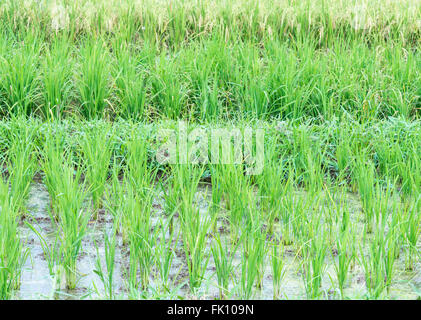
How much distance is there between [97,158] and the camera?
360 cm

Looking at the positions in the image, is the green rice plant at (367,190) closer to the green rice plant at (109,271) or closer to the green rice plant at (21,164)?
the green rice plant at (109,271)

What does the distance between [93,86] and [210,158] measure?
1.30m

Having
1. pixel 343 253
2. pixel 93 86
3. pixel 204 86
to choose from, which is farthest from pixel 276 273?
pixel 93 86

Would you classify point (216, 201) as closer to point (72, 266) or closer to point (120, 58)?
point (72, 266)

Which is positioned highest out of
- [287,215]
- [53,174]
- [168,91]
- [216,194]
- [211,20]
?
[211,20]

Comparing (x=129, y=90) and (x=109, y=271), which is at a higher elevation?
(x=129, y=90)

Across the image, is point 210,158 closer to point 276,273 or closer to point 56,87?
point 276,273

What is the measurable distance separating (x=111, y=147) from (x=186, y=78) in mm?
1294

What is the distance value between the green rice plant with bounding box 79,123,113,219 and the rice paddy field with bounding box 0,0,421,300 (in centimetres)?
1

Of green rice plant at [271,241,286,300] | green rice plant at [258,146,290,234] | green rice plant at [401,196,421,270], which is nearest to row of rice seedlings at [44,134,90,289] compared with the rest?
green rice plant at [271,241,286,300]

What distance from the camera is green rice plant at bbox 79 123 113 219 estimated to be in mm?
3414

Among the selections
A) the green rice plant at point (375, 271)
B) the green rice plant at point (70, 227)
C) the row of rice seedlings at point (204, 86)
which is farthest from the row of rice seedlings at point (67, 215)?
the row of rice seedlings at point (204, 86)
